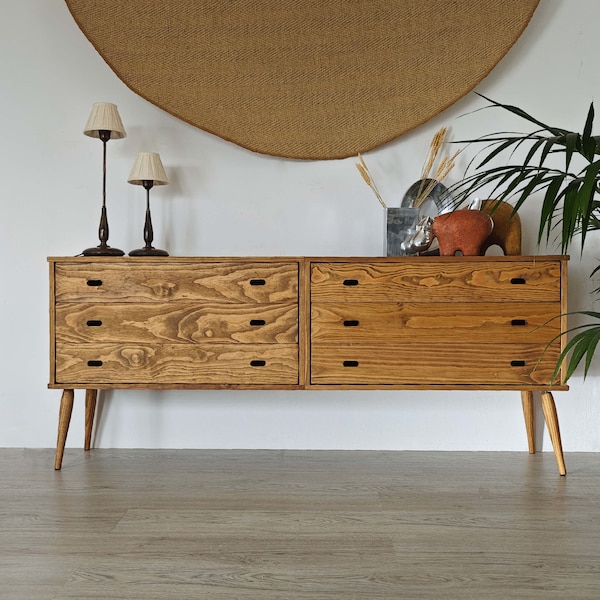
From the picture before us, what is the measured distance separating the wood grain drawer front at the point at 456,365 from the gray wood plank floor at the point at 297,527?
0.29m

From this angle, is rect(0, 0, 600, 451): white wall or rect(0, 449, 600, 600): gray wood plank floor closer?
rect(0, 449, 600, 600): gray wood plank floor

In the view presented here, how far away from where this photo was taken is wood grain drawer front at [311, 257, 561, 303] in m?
2.00

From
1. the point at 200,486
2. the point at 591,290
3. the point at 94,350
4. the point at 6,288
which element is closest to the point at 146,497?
the point at 200,486

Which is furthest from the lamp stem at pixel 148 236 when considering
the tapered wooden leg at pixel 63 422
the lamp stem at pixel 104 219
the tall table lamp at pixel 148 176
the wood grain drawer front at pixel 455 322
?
the wood grain drawer front at pixel 455 322

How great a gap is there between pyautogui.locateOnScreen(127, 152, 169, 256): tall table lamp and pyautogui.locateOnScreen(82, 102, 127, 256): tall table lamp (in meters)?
0.09

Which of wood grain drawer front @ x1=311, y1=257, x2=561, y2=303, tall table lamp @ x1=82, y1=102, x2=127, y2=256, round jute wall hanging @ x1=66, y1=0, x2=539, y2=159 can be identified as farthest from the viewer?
round jute wall hanging @ x1=66, y1=0, x2=539, y2=159

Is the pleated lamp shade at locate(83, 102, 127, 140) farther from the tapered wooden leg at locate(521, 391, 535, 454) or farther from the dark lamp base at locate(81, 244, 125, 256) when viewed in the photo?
the tapered wooden leg at locate(521, 391, 535, 454)

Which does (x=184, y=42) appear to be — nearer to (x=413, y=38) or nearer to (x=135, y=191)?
(x=135, y=191)

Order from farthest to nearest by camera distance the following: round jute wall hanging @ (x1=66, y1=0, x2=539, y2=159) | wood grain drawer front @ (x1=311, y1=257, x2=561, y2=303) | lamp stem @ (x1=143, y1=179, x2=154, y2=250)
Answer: round jute wall hanging @ (x1=66, y1=0, x2=539, y2=159) → lamp stem @ (x1=143, y1=179, x2=154, y2=250) → wood grain drawer front @ (x1=311, y1=257, x2=561, y2=303)

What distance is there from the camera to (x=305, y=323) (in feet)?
6.64

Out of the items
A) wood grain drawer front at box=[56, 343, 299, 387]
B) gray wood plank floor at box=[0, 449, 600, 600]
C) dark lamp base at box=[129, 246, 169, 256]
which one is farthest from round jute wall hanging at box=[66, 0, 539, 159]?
gray wood plank floor at box=[0, 449, 600, 600]

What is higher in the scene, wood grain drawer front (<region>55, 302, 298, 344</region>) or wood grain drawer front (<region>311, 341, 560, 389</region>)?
wood grain drawer front (<region>55, 302, 298, 344</region>)

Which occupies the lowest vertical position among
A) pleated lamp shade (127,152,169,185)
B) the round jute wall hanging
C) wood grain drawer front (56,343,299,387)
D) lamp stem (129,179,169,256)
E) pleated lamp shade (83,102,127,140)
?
wood grain drawer front (56,343,299,387)

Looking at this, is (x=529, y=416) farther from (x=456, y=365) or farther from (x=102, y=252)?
(x=102, y=252)
